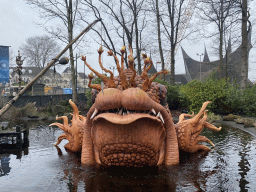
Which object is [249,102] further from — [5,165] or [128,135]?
[5,165]

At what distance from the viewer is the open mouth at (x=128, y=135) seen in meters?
3.39

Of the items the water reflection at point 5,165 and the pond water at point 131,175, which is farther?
the water reflection at point 5,165

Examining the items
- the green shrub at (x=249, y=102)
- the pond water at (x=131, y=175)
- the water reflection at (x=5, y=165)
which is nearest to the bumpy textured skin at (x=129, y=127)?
the pond water at (x=131, y=175)

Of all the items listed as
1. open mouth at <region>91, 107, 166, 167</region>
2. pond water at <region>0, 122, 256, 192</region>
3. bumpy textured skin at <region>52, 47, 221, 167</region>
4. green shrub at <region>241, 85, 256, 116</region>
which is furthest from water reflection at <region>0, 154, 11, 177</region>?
green shrub at <region>241, 85, 256, 116</region>

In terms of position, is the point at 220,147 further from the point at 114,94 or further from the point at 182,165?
the point at 114,94

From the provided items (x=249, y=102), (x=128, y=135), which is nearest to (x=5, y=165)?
(x=128, y=135)

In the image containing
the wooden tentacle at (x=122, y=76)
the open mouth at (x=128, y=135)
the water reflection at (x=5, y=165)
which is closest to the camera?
the open mouth at (x=128, y=135)

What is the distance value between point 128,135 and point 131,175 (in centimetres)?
67

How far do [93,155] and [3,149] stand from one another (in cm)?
318

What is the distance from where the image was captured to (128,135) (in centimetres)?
345

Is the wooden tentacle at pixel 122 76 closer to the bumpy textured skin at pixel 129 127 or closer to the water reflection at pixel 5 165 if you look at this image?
the bumpy textured skin at pixel 129 127

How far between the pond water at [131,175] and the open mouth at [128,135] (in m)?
0.28

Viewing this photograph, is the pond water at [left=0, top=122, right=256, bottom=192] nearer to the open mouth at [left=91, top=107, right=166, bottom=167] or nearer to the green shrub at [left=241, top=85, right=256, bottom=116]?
the open mouth at [left=91, top=107, right=166, bottom=167]

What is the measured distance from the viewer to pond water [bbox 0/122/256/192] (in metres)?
3.27
